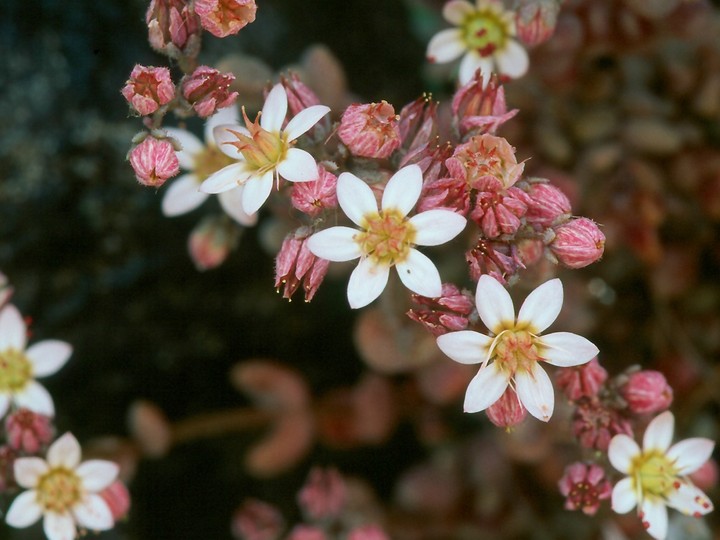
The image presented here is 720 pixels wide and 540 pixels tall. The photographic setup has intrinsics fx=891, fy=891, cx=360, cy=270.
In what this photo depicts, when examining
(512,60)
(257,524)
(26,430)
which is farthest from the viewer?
(257,524)

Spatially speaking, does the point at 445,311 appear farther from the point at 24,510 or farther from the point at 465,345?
the point at 24,510

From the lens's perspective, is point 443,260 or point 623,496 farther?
point 443,260

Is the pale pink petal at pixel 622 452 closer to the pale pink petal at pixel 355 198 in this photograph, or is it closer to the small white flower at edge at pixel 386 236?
the small white flower at edge at pixel 386 236

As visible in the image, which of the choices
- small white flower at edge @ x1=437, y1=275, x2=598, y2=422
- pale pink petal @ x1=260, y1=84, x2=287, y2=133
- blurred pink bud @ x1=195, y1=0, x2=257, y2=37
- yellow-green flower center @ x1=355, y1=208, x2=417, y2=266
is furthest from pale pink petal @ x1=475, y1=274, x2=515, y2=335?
blurred pink bud @ x1=195, y1=0, x2=257, y2=37

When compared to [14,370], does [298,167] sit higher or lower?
higher

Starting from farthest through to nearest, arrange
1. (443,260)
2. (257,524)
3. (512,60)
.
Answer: (443,260)
(257,524)
(512,60)

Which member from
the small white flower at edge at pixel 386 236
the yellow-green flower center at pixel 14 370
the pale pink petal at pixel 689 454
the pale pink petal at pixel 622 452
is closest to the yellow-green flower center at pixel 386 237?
the small white flower at edge at pixel 386 236

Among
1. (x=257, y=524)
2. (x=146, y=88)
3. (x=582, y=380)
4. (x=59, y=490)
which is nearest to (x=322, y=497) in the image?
(x=257, y=524)
